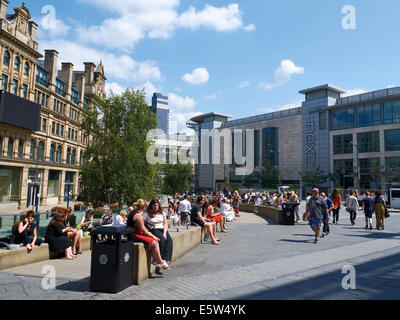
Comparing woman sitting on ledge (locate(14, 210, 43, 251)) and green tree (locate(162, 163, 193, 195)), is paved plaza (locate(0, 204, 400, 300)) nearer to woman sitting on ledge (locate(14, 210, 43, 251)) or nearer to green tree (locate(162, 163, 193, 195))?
woman sitting on ledge (locate(14, 210, 43, 251))

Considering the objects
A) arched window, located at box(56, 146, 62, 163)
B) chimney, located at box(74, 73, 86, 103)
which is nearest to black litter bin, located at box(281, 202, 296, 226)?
arched window, located at box(56, 146, 62, 163)

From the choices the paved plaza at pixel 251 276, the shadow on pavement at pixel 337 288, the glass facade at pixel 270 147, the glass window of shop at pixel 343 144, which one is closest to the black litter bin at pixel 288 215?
the paved plaza at pixel 251 276

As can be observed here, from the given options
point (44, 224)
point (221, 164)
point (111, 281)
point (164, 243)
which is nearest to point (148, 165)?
point (44, 224)

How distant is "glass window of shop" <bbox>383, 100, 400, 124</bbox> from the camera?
56344mm

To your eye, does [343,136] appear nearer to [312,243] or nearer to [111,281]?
[312,243]

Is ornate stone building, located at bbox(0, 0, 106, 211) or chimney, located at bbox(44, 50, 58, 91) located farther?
chimney, located at bbox(44, 50, 58, 91)

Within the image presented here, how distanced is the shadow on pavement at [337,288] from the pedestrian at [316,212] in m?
3.58

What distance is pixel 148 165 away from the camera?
2086 cm

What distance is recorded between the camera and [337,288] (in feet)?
17.4

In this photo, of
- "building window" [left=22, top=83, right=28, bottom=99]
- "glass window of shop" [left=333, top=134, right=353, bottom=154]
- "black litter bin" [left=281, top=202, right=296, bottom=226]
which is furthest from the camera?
"glass window of shop" [left=333, top=134, right=353, bottom=154]

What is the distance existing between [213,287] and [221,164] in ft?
312

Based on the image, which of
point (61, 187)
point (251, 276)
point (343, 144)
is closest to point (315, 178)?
point (343, 144)

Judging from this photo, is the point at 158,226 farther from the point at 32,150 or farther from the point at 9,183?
the point at 32,150

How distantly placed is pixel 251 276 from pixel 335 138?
66.2m
